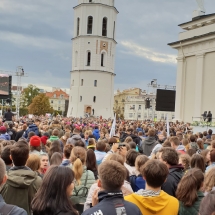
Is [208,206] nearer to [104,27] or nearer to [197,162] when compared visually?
[197,162]

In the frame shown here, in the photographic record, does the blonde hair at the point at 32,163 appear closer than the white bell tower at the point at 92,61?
Yes

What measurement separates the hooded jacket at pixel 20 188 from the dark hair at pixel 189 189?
1865mm

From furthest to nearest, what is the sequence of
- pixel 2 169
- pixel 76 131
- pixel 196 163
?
pixel 76 131 → pixel 196 163 → pixel 2 169

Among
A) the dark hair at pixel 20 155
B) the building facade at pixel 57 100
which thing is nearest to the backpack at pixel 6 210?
the dark hair at pixel 20 155

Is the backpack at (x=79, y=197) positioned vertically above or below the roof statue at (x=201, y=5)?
below

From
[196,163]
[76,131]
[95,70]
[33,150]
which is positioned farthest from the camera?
[95,70]

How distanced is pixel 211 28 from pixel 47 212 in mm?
36030

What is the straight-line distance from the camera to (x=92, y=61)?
70688mm

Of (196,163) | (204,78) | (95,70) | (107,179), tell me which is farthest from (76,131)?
(95,70)

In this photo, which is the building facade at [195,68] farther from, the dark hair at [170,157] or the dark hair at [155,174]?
the dark hair at [155,174]

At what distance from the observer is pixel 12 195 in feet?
15.2

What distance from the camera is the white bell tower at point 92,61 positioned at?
7050cm

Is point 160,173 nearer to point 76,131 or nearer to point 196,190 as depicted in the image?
point 196,190

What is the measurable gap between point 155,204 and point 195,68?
3516cm
